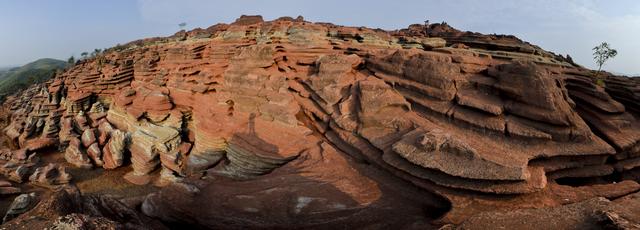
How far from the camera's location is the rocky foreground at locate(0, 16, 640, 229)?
29.7 ft

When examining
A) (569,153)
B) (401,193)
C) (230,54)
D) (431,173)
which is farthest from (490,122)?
(230,54)

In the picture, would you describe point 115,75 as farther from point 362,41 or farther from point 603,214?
point 603,214

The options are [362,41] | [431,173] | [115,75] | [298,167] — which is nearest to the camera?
[431,173]

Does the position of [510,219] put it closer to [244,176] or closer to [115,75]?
[244,176]

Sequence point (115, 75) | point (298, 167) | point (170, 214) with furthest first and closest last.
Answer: point (115, 75) → point (298, 167) → point (170, 214)

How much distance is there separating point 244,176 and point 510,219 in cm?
1125

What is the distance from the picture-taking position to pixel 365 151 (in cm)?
1252

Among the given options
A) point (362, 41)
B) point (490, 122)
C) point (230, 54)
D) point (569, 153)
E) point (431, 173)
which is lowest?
point (431, 173)

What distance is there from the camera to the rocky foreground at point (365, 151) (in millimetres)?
9055

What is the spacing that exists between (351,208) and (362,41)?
18187 millimetres

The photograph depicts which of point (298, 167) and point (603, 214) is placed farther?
point (298, 167)

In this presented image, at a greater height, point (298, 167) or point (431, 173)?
point (431, 173)

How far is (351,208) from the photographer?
33.4ft

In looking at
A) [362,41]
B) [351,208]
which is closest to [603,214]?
[351,208]
